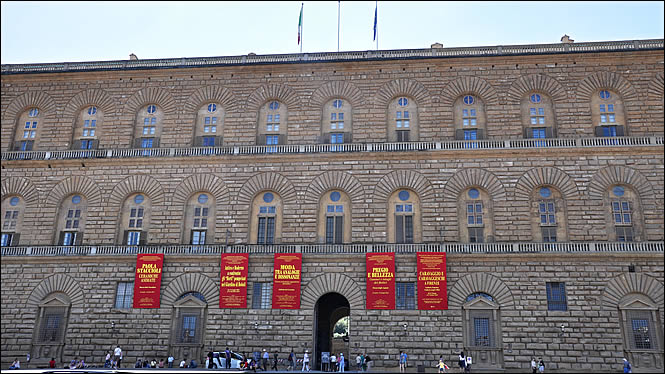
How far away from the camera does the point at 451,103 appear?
108 feet

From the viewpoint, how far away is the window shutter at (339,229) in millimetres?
31406

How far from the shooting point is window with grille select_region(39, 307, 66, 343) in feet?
102

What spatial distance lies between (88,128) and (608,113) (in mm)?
31678

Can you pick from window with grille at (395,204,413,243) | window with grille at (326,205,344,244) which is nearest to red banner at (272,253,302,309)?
window with grille at (326,205,344,244)

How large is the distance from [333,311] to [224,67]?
17.1m

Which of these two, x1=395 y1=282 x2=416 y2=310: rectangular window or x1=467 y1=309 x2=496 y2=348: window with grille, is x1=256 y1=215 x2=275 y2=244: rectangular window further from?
x1=467 y1=309 x2=496 y2=348: window with grille

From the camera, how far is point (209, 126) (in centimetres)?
3441

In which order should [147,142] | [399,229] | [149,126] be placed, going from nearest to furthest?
[399,229], [147,142], [149,126]

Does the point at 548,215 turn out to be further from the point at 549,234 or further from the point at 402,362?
the point at 402,362

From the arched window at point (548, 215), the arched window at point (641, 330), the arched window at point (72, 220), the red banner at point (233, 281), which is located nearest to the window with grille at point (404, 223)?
the arched window at point (548, 215)

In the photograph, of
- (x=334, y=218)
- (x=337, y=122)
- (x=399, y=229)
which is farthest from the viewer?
(x=337, y=122)

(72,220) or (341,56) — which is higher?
(341,56)

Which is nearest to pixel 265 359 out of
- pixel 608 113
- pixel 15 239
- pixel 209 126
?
pixel 209 126

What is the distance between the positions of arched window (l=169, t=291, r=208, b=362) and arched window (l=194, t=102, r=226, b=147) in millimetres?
9356
